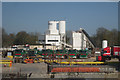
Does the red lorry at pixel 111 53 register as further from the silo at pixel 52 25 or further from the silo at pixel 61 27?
the silo at pixel 61 27

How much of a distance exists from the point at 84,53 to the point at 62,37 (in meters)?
23.7

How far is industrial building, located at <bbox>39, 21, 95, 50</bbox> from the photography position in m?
40.3

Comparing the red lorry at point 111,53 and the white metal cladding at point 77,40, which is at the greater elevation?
the white metal cladding at point 77,40

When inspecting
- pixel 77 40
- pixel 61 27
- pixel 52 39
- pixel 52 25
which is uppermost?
pixel 52 25

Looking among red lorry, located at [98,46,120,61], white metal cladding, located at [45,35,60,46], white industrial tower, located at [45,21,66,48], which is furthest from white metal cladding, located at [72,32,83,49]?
red lorry, located at [98,46,120,61]

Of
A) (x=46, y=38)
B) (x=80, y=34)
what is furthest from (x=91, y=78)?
(x=46, y=38)

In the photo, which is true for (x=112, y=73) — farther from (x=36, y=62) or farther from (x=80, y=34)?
(x=80, y=34)

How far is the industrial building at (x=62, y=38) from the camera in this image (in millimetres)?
40344

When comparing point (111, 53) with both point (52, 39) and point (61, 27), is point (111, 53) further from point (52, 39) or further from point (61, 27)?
point (61, 27)

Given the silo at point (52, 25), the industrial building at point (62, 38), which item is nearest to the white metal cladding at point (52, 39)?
the industrial building at point (62, 38)

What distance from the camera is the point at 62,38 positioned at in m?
49.8

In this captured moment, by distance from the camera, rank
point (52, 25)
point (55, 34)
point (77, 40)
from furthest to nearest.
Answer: point (52, 25), point (55, 34), point (77, 40)

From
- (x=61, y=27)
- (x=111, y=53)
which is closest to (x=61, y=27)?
(x=61, y=27)

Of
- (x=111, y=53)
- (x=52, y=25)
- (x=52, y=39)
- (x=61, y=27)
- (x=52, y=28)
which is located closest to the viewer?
(x=111, y=53)
